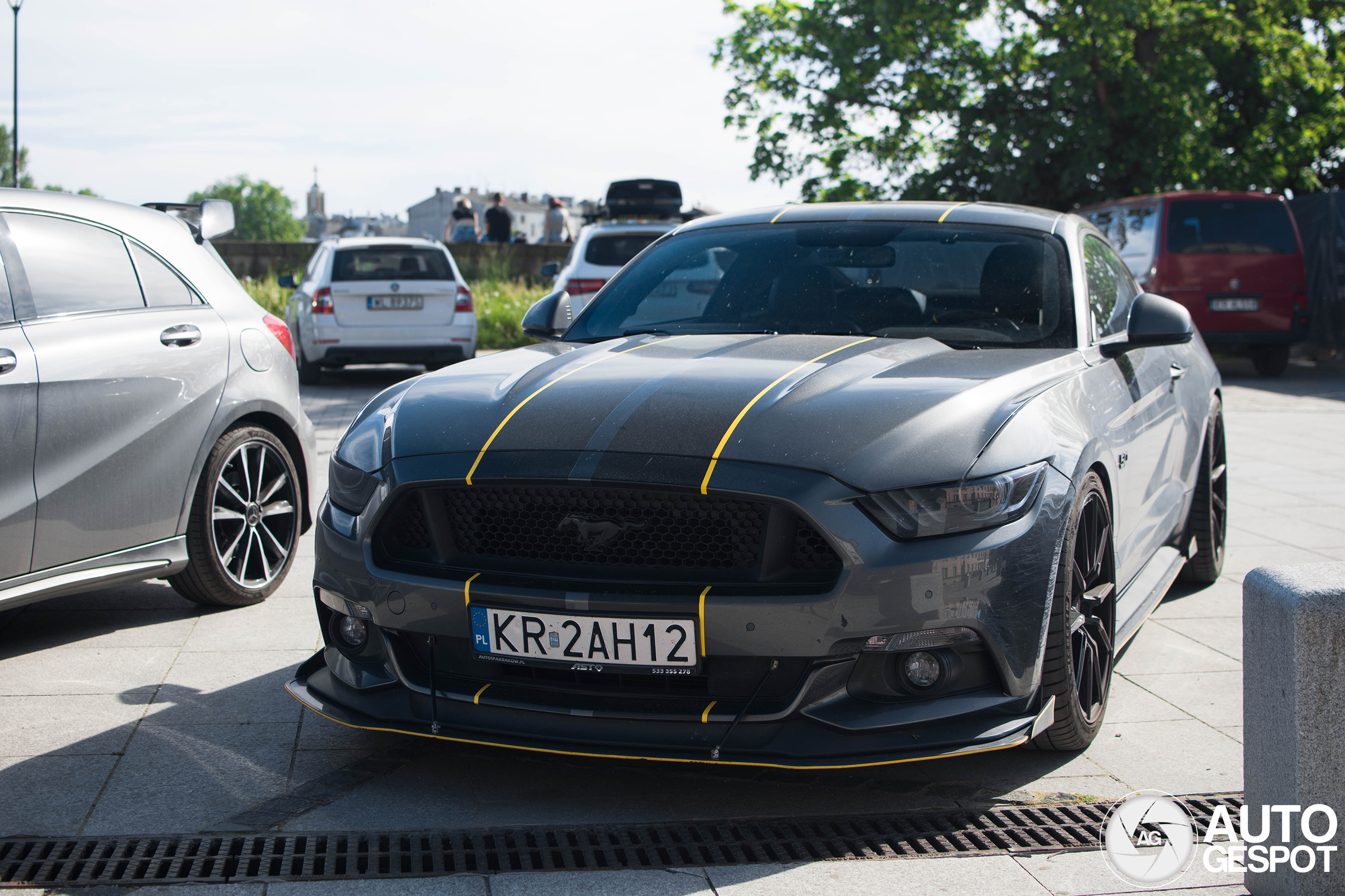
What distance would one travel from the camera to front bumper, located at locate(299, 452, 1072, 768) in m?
2.87

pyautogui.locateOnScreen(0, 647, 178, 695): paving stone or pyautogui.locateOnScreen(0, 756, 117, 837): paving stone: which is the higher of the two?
pyautogui.locateOnScreen(0, 756, 117, 837): paving stone

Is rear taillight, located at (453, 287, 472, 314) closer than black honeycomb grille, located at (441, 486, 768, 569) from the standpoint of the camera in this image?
No

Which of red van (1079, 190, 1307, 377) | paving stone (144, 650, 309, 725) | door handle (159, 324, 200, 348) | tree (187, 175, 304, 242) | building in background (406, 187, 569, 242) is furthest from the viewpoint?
tree (187, 175, 304, 242)

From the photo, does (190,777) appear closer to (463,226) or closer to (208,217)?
(208,217)

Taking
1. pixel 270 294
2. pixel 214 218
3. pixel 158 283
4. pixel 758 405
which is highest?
pixel 214 218

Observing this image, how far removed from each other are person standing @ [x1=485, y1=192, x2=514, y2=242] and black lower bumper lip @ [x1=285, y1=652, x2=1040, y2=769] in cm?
2060

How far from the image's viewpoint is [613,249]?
44.4ft

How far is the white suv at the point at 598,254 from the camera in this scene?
43.8 feet

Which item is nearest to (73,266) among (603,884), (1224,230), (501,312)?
(603,884)

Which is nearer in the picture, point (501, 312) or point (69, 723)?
point (69, 723)

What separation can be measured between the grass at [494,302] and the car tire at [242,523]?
12.0 m

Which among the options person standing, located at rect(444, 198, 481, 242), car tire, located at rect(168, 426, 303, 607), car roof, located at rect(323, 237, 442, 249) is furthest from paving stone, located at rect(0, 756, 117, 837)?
person standing, located at rect(444, 198, 481, 242)

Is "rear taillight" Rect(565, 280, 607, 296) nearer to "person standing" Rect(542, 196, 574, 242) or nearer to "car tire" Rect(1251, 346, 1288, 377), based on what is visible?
"car tire" Rect(1251, 346, 1288, 377)

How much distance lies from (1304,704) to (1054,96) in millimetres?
20031
